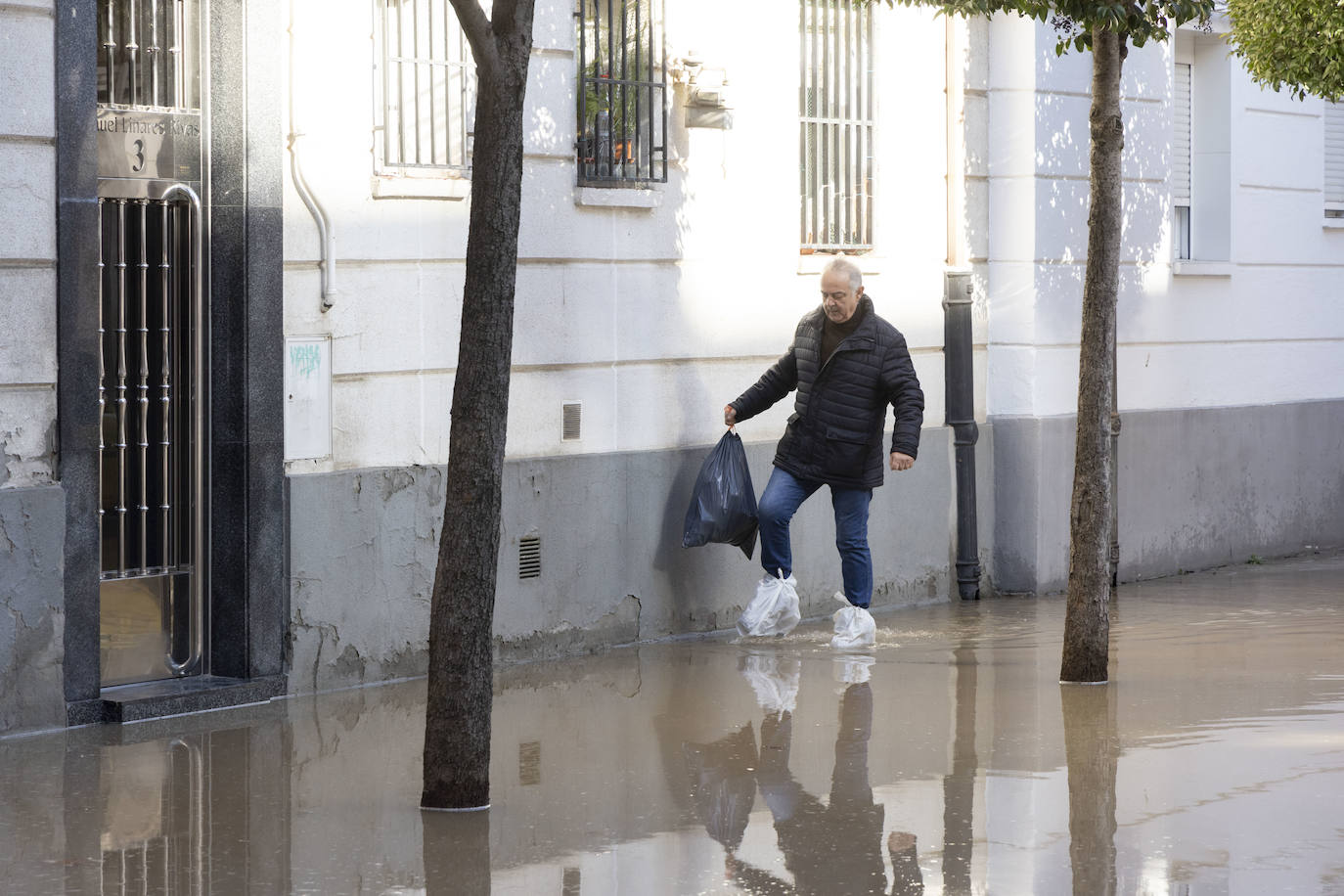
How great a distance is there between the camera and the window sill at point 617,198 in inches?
389

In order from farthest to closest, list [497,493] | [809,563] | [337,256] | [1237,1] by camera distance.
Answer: [1237,1] → [809,563] → [337,256] → [497,493]

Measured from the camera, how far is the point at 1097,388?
869cm

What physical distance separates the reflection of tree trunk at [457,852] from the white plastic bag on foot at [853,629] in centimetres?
388

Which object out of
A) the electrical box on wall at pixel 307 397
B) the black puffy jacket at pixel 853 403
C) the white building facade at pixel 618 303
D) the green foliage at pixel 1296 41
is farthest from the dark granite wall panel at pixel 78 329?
the green foliage at pixel 1296 41

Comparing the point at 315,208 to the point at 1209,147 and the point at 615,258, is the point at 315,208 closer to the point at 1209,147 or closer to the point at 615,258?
the point at 615,258

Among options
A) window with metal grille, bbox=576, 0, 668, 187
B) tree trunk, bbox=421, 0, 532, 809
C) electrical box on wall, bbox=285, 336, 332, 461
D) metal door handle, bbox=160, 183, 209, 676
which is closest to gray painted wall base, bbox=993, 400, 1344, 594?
window with metal grille, bbox=576, 0, 668, 187

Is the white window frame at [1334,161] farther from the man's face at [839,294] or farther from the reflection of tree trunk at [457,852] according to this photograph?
the reflection of tree trunk at [457,852]

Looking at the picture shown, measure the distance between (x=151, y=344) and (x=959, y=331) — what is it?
5.30 meters

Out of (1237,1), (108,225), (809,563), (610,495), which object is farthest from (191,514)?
(1237,1)

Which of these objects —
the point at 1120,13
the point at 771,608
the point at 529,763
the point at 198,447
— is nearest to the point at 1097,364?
the point at 1120,13

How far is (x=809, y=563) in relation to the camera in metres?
11.1

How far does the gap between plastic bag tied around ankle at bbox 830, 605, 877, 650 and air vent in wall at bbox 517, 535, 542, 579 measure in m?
1.58

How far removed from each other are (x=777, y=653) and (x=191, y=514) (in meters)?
3.04

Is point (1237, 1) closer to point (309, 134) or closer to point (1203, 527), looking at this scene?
point (1203, 527)
